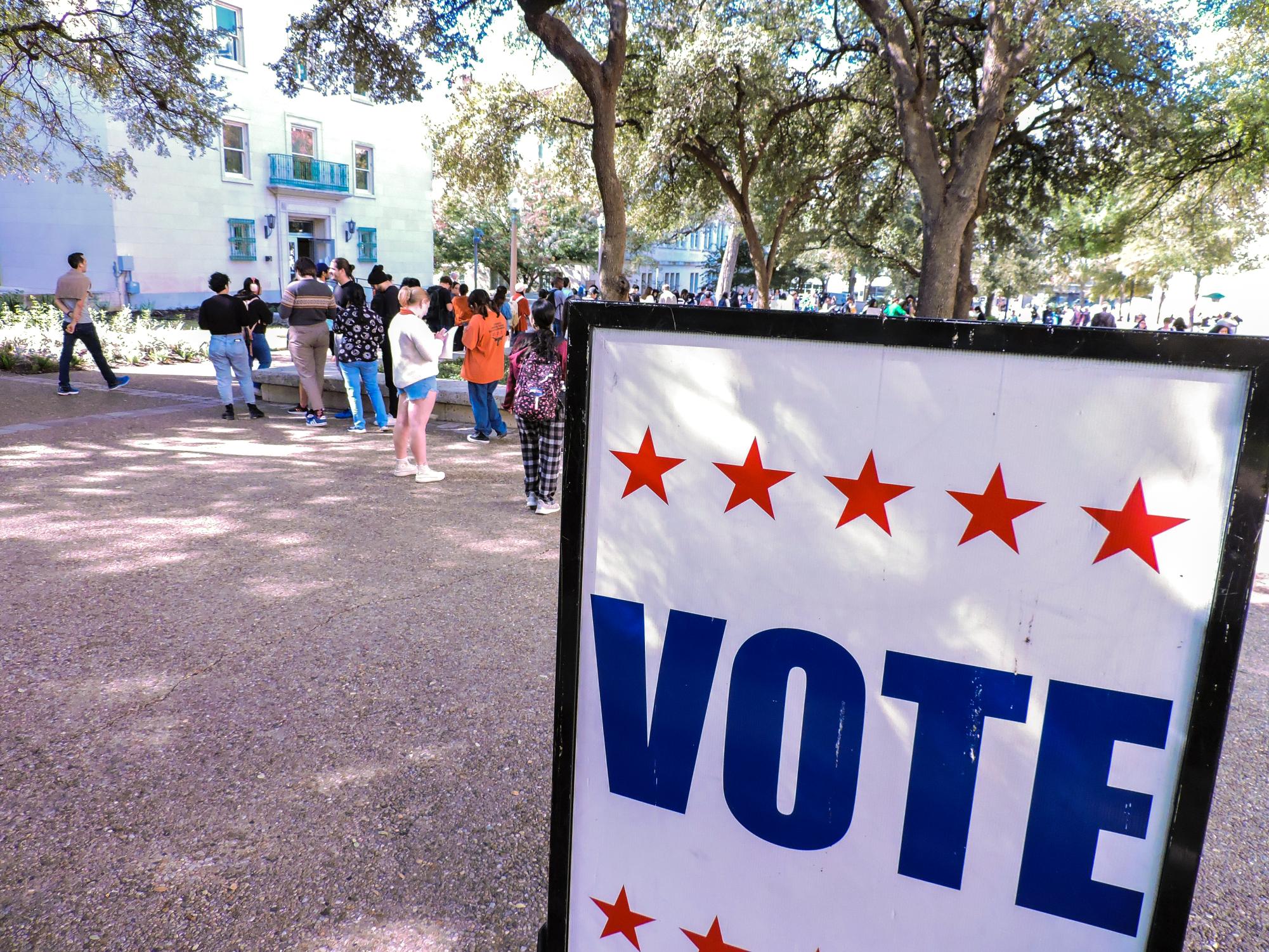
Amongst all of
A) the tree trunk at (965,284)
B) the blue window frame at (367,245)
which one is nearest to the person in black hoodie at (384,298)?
the tree trunk at (965,284)

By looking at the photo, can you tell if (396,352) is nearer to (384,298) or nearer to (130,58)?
(384,298)

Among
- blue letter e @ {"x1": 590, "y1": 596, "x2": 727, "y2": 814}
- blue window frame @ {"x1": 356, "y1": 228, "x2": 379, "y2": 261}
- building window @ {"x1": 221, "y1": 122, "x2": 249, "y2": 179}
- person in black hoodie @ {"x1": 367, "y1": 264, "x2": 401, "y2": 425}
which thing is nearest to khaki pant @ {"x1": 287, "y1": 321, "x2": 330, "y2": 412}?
person in black hoodie @ {"x1": 367, "y1": 264, "x2": 401, "y2": 425}

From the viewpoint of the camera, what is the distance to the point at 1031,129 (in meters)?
15.8

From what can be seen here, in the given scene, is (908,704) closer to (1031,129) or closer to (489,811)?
(489,811)

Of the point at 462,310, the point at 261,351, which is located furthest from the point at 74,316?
the point at 462,310

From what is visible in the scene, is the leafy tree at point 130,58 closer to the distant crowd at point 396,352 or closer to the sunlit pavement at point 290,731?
the distant crowd at point 396,352

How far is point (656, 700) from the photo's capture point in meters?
1.45

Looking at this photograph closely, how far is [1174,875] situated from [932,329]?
81 cm

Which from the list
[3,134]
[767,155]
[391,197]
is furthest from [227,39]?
[767,155]

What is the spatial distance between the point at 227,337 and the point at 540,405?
16.7 feet

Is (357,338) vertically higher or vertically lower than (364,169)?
lower

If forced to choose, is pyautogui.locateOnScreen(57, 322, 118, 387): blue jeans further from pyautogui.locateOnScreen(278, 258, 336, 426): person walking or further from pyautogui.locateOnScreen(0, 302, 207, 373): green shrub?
pyautogui.locateOnScreen(278, 258, 336, 426): person walking

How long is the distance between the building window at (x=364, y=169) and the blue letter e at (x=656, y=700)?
31380 millimetres

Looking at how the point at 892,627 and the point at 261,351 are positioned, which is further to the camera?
the point at 261,351
